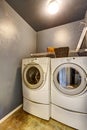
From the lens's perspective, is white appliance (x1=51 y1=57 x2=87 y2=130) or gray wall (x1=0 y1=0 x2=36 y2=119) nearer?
white appliance (x1=51 y1=57 x2=87 y2=130)

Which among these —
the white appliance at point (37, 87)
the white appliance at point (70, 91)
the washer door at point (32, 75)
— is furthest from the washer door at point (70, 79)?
the washer door at point (32, 75)

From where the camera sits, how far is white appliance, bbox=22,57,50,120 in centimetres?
156

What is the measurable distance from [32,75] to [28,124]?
2.71 ft

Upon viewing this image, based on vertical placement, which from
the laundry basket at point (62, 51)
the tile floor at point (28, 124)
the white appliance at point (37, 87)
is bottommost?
the tile floor at point (28, 124)

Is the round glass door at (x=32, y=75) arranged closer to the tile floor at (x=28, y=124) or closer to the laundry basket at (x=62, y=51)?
the laundry basket at (x=62, y=51)

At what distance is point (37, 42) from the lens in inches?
106

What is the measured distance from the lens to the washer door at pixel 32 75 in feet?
5.33

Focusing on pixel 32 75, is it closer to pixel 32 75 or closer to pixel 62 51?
pixel 32 75

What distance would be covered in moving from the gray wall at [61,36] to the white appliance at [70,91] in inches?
39.7

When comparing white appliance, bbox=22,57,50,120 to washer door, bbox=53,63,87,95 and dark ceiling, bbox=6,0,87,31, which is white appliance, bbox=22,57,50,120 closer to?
washer door, bbox=53,63,87,95

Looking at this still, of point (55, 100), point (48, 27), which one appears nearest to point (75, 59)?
point (55, 100)

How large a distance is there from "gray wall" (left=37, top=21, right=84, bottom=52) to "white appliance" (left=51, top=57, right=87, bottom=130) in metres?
1.01

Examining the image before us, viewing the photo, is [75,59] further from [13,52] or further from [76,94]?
[13,52]

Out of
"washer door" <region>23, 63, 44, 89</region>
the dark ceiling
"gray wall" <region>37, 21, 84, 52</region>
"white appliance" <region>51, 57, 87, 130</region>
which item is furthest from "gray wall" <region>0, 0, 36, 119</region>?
"white appliance" <region>51, 57, 87, 130</region>
